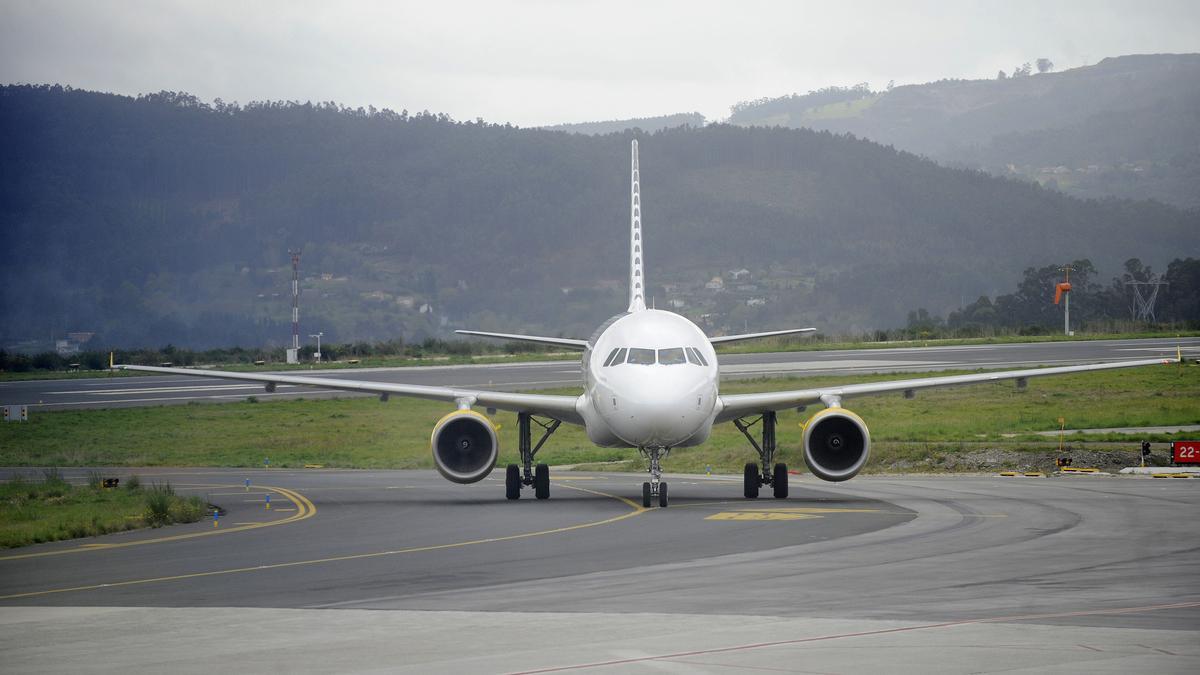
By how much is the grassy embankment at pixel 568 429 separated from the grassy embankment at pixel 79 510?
14255 mm

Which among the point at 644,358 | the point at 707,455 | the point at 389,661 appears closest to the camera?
the point at 389,661

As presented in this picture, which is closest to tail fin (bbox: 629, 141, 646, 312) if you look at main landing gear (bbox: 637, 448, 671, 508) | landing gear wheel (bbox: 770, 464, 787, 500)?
landing gear wheel (bbox: 770, 464, 787, 500)

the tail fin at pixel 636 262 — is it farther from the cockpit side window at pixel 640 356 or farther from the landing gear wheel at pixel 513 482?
the cockpit side window at pixel 640 356

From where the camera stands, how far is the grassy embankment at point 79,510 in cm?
2388

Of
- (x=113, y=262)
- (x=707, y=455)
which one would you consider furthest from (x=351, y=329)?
(x=707, y=455)

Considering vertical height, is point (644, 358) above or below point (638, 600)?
above

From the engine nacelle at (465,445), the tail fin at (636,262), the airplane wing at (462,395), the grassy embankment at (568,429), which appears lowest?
the grassy embankment at (568,429)

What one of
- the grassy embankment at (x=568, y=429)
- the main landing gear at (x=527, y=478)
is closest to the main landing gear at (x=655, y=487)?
the main landing gear at (x=527, y=478)

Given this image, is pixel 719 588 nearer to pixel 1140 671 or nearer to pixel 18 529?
pixel 1140 671

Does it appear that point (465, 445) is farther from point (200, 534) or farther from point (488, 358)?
point (488, 358)

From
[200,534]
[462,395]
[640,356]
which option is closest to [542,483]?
[462,395]

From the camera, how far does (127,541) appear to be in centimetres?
2288

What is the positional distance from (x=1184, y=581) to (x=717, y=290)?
179 metres

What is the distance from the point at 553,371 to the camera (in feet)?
275
